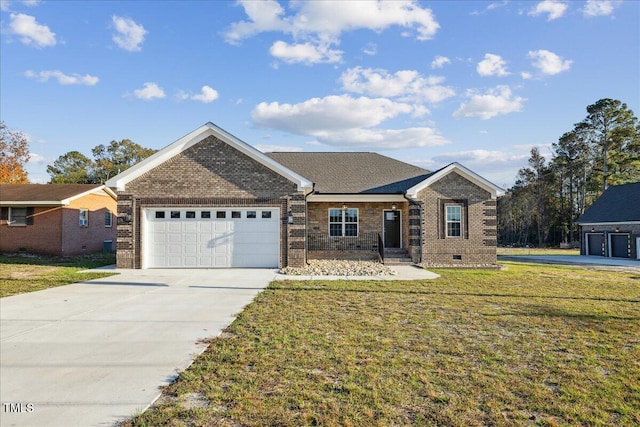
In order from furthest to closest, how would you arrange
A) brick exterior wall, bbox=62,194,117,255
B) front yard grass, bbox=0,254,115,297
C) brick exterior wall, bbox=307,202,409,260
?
1. brick exterior wall, bbox=62,194,117,255
2. brick exterior wall, bbox=307,202,409,260
3. front yard grass, bbox=0,254,115,297

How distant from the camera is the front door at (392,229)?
19281 millimetres

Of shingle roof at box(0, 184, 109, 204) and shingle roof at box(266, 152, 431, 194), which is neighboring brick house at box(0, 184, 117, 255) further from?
shingle roof at box(266, 152, 431, 194)

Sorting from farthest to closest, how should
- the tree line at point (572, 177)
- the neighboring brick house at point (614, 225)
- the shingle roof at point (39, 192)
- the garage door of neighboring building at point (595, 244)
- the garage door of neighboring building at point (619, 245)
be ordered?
the tree line at point (572, 177), the garage door of neighboring building at point (595, 244), the garage door of neighboring building at point (619, 245), the neighboring brick house at point (614, 225), the shingle roof at point (39, 192)

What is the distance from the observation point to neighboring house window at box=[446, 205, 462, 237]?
58.4ft

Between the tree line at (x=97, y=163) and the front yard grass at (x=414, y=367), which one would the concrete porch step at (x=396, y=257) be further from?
the tree line at (x=97, y=163)

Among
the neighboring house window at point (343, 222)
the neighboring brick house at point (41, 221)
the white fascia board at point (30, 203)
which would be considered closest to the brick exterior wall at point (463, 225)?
the neighboring house window at point (343, 222)

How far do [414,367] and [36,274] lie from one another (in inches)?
564

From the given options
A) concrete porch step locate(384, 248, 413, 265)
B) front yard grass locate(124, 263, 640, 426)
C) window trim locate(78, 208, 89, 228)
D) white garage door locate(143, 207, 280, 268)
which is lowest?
front yard grass locate(124, 263, 640, 426)

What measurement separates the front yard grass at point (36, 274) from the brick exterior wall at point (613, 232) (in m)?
29.3

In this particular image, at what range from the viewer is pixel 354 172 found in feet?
67.2

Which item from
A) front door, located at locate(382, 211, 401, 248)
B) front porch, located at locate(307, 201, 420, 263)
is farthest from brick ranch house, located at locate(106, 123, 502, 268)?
front door, located at locate(382, 211, 401, 248)

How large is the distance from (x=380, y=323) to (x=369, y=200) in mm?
11598

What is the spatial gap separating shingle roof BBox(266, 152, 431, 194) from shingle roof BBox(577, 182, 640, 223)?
15309 mm

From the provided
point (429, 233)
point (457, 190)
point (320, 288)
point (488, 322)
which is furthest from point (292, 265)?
point (488, 322)
